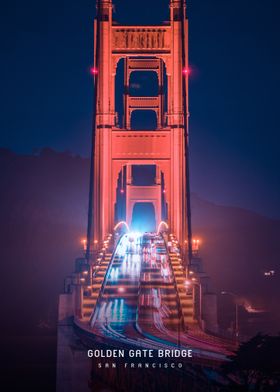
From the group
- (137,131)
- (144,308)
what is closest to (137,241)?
(137,131)

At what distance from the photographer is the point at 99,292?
125ft

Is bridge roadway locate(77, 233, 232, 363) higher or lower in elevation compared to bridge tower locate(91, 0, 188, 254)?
lower

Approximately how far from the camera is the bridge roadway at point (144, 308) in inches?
1054

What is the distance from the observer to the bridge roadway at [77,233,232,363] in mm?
26781

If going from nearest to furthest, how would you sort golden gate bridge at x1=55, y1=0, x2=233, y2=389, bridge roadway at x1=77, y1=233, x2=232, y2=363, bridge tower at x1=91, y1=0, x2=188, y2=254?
bridge roadway at x1=77, y1=233, x2=232, y2=363 < golden gate bridge at x1=55, y1=0, x2=233, y2=389 < bridge tower at x1=91, y1=0, x2=188, y2=254

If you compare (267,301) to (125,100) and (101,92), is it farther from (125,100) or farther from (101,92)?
(101,92)

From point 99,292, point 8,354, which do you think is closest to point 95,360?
point 99,292

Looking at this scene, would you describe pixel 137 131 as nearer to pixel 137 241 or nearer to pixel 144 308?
pixel 137 241

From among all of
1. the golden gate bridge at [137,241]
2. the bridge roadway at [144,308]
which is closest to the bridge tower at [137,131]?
the golden gate bridge at [137,241]

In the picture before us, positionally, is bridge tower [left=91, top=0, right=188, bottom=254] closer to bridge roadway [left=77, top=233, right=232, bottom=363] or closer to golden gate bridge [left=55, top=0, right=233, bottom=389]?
golden gate bridge [left=55, top=0, right=233, bottom=389]

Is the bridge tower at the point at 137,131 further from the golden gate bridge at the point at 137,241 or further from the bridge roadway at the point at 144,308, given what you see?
the bridge roadway at the point at 144,308

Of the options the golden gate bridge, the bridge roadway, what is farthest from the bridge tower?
the bridge roadway

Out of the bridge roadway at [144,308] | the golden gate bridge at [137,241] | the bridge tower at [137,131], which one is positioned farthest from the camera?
the bridge tower at [137,131]

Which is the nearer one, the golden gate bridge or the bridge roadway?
the bridge roadway
